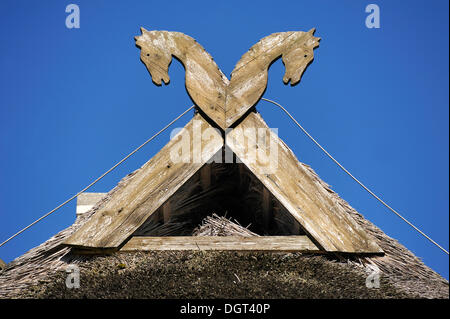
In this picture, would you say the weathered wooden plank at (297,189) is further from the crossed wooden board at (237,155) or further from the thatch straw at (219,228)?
the thatch straw at (219,228)

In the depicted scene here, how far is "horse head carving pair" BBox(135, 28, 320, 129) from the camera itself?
15.2 feet

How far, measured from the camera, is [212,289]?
3.89m

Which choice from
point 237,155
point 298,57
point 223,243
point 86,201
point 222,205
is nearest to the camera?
point 223,243

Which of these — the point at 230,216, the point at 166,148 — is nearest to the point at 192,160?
the point at 166,148

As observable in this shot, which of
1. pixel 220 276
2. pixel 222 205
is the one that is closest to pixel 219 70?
pixel 222 205

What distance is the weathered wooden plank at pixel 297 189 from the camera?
4.29 metres

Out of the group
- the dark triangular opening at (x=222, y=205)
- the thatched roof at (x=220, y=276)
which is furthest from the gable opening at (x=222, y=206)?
the thatched roof at (x=220, y=276)

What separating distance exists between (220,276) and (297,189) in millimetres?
737

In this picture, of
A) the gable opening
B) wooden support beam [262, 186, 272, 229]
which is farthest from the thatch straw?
wooden support beam [262, 186, 272, 229]

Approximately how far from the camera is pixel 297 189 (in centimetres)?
442

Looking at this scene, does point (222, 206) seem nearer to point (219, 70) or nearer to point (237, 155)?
point (237, 155)

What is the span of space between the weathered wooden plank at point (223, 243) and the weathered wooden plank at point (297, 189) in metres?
0.10
